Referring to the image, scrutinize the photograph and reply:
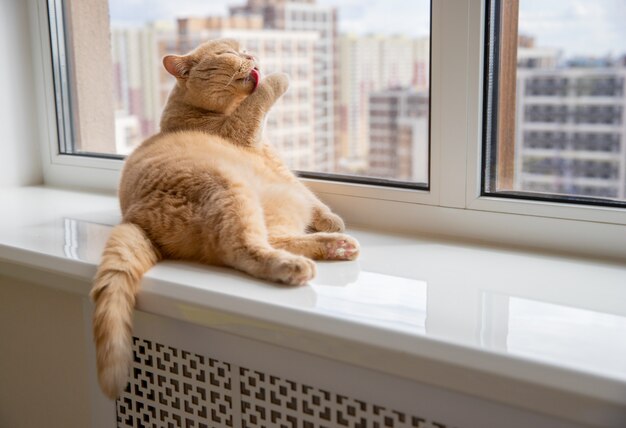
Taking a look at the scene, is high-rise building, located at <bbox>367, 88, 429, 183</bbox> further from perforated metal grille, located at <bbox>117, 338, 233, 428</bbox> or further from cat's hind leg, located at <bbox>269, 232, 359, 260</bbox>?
perforated metal grille, located at <bbox>117, 338, 233, 428</bbox>

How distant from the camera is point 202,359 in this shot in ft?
3.74

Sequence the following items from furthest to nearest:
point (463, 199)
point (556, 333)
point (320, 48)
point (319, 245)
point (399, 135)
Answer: point (320, 48) < point (399, 135) < point (463, 199) < point (319, 245) < point (556, 333)

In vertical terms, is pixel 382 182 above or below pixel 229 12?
below

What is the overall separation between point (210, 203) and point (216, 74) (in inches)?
13.1

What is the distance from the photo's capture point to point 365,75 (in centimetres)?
148

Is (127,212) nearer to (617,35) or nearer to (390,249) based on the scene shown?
(390,249)

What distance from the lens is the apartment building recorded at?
1175 mm

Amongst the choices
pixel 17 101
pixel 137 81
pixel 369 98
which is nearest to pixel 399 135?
pixel 369 98

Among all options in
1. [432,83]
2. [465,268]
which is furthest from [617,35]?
[465,268]

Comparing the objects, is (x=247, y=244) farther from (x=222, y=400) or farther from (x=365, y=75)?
(x=365, y=75)

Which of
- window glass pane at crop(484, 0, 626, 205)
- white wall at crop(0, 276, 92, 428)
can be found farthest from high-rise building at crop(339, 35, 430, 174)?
white wall at crop(0, 276, 92, 428)

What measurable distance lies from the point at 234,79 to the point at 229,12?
1.28ft

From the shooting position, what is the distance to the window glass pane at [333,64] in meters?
1.39

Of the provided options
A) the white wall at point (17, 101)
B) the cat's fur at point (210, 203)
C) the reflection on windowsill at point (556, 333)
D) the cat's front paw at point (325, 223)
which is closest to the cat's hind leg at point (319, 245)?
the cat's fur at point (210, 203)
